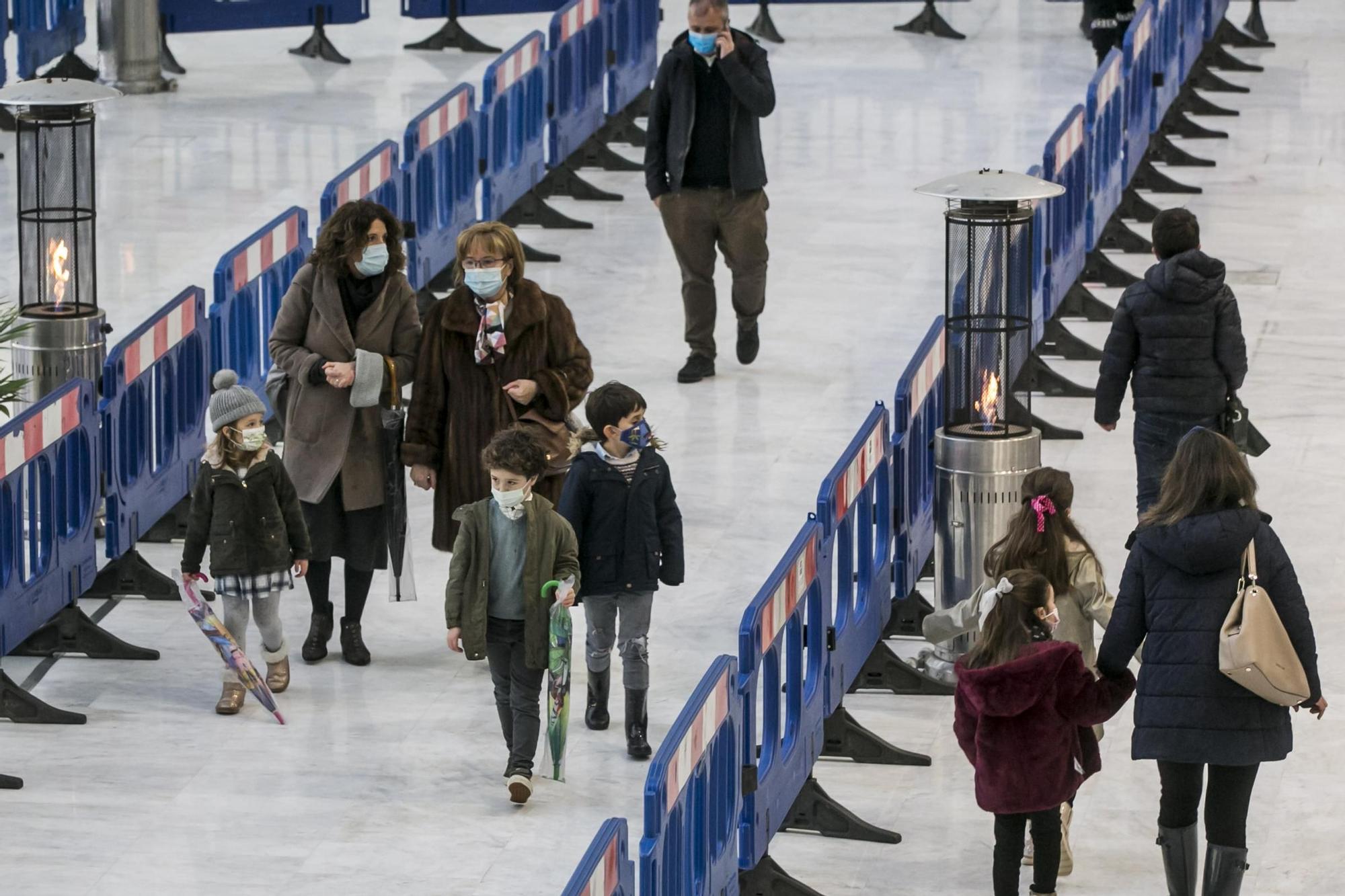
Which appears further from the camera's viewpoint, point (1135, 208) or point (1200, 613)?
point (1135, 208)

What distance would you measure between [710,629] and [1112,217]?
284 inches

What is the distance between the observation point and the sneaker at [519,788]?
10188 millimetres

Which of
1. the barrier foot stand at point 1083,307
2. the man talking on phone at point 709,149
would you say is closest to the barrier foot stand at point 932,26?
the barrier foot stand at point 1083,307

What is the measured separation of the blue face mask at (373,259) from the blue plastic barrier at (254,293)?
240cm

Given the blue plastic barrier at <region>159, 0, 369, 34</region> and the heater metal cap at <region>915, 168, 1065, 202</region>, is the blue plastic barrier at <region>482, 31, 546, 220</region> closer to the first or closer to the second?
the blue plastic barrier at <region>159, 0, 369, 34</region>

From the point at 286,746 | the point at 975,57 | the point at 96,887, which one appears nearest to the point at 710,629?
the point at 286,746

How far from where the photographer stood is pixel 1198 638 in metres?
8.73

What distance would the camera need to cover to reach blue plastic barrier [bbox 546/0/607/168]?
62.7ft

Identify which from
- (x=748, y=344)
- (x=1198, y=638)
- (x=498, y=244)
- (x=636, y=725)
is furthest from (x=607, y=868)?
(x=748, y=344)

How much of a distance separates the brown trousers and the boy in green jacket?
5.29m

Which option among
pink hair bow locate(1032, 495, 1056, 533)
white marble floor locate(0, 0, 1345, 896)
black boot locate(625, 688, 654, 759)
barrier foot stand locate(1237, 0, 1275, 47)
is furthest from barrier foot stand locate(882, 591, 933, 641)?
barrier foot stand locate(1237, 0, 1275, 47)

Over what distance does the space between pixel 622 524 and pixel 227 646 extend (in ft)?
5.51

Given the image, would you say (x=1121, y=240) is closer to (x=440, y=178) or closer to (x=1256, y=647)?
(x=440, y=178)

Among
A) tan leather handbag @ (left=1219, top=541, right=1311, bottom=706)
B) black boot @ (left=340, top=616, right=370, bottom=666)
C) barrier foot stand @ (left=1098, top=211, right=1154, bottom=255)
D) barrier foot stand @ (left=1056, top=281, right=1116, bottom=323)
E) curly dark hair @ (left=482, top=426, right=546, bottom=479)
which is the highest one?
curly dark hair @ (left=482, top=426, right=546, bottom=479)
